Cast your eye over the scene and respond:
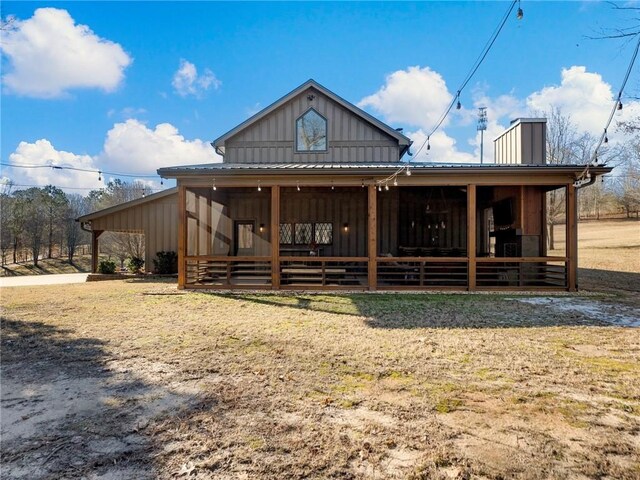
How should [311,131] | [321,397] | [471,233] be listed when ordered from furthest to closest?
[311,131]
[471,233]
[321,397]

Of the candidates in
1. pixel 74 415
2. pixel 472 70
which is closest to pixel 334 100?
pixel 472 70

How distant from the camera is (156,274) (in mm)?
13477

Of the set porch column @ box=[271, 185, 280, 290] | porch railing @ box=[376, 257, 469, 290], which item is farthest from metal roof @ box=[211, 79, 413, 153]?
porch railing @ box=[376, 257, 469, 290]

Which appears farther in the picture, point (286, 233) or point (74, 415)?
point (286, 233)

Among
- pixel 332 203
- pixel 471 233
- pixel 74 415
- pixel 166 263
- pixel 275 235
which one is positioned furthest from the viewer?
pixel 166 263

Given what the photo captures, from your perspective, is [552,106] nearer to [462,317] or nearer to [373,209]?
[373,209]

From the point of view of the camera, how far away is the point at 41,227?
2933cm

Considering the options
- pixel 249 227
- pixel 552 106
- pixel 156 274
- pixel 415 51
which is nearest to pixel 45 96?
pixel 156 274

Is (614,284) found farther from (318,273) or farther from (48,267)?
(48,267)

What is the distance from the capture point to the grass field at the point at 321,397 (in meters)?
2.17

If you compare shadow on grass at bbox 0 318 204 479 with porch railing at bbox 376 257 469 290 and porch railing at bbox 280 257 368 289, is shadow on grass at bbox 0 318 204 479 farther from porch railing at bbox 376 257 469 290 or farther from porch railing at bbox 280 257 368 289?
porch railing at bbox 376 257 469 290

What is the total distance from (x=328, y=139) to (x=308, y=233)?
3.50 m

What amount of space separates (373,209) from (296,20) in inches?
278

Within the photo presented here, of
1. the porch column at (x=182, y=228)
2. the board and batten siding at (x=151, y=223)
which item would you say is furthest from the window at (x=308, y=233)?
the board and batten siding at (x=151, y=223)
